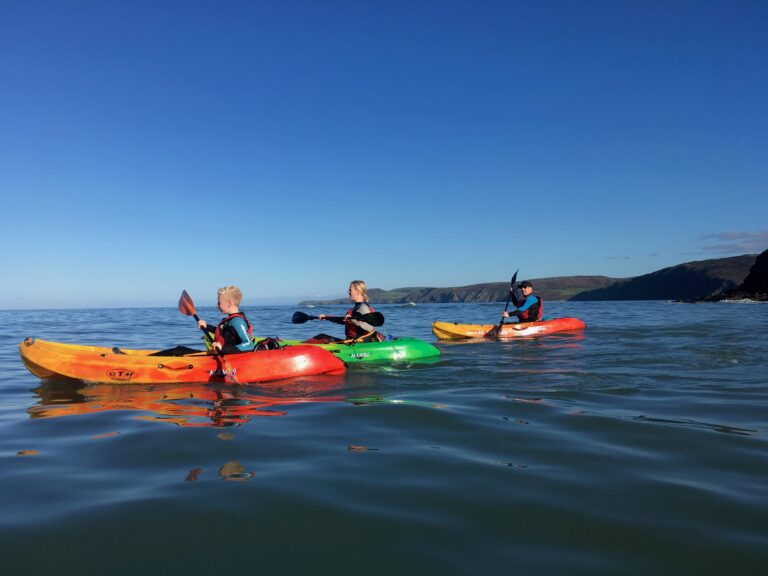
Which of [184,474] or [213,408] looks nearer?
[184,474]

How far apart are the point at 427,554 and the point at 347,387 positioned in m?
4.89

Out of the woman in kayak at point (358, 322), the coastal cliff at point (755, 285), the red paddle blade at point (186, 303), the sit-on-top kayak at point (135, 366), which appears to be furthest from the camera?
the coastal cliff at point (755, 285)

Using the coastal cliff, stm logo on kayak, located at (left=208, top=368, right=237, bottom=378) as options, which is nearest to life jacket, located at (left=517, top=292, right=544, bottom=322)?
stm logo on kayak, located at (left=208, top=368, right=237, bottom=378)

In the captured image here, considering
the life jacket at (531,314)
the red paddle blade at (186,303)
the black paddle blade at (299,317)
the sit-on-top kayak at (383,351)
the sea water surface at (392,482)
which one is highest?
the red paddle blade at (186,303)

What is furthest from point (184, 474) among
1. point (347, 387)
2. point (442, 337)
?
point (442, 337)

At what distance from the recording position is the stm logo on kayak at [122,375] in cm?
751

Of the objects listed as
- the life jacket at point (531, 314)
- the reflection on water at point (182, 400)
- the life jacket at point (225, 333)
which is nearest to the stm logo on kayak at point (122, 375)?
the reflection on water at point (182, 400)

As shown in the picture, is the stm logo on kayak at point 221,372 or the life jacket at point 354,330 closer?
the stm logo on kayak at point 221,372

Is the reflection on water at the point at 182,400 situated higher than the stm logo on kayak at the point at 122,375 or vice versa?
the stm logo on kayak at the point at 122,375

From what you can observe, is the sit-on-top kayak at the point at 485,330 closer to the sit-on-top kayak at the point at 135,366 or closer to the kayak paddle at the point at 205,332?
the kayak paddle at the point at 205,332

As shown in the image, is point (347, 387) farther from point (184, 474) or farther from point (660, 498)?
point (660, 498)

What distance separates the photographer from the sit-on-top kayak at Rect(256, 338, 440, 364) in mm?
9641

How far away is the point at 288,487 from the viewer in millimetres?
3191

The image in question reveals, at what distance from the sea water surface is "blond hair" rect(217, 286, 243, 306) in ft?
6.63
